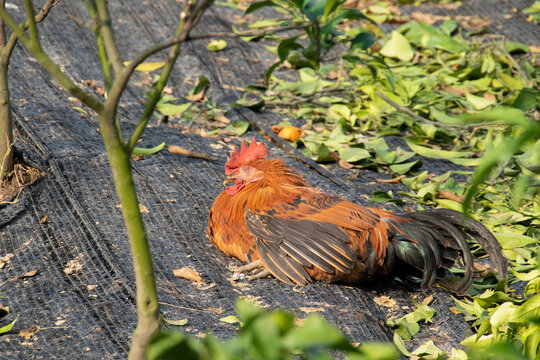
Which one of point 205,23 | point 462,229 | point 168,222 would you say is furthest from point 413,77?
point 168,222

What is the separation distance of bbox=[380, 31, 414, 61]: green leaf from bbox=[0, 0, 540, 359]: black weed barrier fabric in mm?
1474

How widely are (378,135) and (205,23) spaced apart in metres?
2.10

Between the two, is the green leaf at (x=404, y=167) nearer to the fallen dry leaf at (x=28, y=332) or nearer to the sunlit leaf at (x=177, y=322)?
the sunlit leaf at (x=177, y=322)

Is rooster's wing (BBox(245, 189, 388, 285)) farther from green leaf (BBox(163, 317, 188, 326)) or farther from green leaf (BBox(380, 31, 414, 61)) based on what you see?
green leaf (BBox(380, 31, 414, 61))

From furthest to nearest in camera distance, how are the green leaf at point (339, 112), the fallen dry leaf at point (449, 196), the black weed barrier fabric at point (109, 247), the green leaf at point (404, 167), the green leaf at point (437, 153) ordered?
the green leaf at point (339, 112), the green leaf at point (437, 153), the green leaf at point (404, 167), the fallen dry leaf at point (449, 196), the black weed barrier fabric at point (109, 247)

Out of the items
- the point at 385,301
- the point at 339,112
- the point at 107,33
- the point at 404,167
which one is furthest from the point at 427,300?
the point at 339,112

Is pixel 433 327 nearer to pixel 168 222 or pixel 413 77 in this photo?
pixel 168 222

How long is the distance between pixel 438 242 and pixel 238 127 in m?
1.82

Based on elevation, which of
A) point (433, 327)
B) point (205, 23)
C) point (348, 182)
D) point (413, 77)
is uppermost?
point (205, 23)

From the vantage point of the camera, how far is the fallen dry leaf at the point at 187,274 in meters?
2.49

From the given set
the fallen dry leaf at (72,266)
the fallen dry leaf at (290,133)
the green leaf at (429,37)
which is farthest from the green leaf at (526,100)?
the fallen dry leaf at (72,266)

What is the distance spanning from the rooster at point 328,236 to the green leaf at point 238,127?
118cm

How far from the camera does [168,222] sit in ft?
9.31

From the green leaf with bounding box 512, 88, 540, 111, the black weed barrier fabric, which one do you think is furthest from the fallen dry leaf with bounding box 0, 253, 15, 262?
the green leaf with bounding box 512, 88, 540, 111
